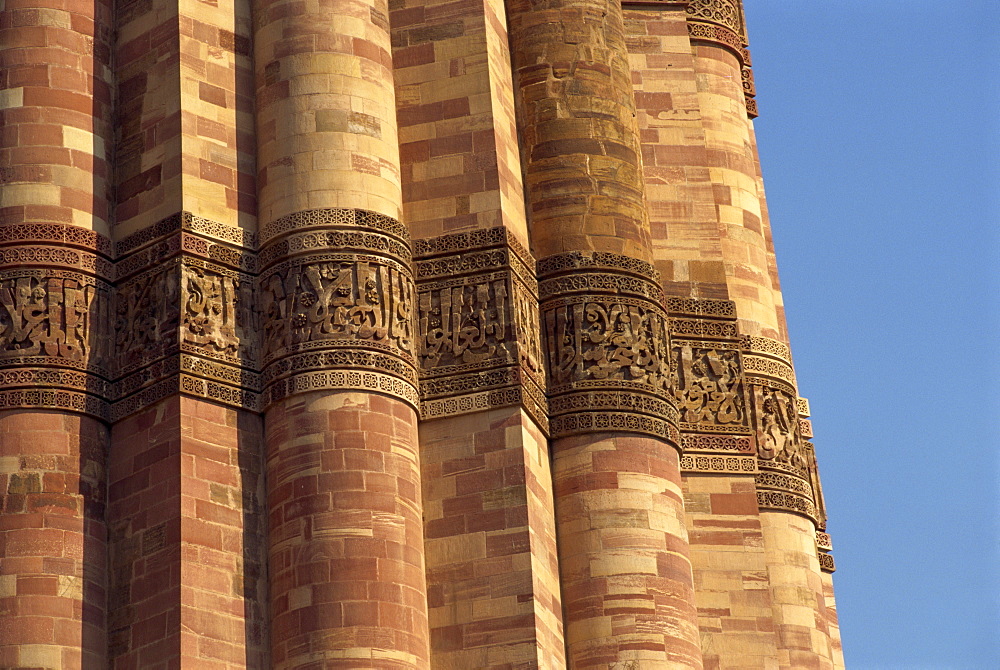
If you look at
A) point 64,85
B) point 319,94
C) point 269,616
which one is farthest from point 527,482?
point 64,85

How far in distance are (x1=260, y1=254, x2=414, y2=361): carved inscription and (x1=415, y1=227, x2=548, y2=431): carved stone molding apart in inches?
17.9

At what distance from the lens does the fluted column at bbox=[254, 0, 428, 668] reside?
19.0 m

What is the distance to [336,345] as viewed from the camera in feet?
65.2

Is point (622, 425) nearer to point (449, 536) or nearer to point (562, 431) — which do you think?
point (562, 431)

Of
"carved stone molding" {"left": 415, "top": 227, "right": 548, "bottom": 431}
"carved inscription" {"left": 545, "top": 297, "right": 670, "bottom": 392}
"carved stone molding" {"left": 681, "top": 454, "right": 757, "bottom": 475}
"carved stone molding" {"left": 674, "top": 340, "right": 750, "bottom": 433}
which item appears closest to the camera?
"carved stone molding" {"left": 415, "top": 227, "right": 548, "bottom": 431}

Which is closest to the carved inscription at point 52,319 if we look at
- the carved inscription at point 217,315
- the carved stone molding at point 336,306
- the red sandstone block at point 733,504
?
the carved inscription at point 217,315

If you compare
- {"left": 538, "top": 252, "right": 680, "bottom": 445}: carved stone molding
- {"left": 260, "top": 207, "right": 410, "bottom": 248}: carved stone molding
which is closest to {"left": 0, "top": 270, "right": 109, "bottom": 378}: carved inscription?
{"left": 260, "top": 207, "right": 410, "bottom": 248}: carved stone molding

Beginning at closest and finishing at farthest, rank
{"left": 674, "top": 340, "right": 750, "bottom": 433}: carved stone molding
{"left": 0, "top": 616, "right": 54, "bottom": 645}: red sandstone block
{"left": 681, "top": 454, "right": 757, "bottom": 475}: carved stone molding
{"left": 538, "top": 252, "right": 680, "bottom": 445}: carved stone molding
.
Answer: {"left": 0, "top": 616, "right": 54, "bottom": 645}: red sandstone block → {"left": 538, "top": 252, "right": 680, "bottom": 445}: carved stone molding → {"left": 681, "top": 454, "right": 757, "bottom": 475}: carved stone molding → {"left": 674, "top": 340, "right": 750, "bottom": 433}: carved stone molding

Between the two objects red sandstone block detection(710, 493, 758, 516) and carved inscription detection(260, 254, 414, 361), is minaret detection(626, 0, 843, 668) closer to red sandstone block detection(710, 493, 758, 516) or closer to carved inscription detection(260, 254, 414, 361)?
red sandstone block detection(710, 493, 758, 516)

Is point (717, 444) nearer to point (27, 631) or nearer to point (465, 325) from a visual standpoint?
point (465, 325)

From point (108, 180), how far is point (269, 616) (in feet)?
15.1

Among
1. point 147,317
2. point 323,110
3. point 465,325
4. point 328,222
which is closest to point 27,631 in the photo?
point 147,317

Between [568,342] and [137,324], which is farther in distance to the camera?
[568,342]

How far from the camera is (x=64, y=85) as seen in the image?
21172 mm
